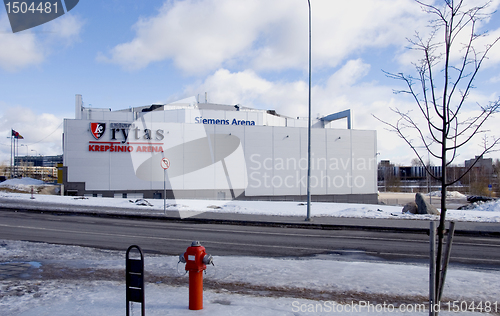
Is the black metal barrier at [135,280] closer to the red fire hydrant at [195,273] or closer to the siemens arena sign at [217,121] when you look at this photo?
the red fire hydrant at [195,273]

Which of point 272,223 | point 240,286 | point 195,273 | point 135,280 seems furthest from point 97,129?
point 135,280

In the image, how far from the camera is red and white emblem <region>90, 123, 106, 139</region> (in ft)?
113

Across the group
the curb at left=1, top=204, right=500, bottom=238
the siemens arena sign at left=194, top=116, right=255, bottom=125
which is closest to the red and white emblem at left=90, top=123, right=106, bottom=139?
the siemens arena sign at left=194, top=116, right=255, bottom=125

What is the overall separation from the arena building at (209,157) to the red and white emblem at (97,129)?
0.06ft

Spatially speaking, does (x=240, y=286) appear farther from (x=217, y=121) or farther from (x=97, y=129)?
(x=217, y=121)

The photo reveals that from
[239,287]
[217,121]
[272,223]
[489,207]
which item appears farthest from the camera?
[217,121]

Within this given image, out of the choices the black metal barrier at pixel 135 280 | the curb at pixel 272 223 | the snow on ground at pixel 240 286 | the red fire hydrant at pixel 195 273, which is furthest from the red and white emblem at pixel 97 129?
the black metal barrier at pixel 135 280

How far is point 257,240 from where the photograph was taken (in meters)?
12.0

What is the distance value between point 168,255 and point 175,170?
92.5 ft

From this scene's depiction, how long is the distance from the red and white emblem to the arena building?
0.02 metres

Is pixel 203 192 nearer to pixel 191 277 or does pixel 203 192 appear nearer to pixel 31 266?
pixel 31 266

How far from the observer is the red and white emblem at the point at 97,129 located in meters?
34.5

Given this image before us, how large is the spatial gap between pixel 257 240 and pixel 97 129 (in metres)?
28.1

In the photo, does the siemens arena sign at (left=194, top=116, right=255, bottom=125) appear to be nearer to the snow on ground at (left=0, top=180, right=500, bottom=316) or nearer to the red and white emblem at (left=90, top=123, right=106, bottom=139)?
the red and white emblem at (left=90, top=123, right=106, bottom=139)
